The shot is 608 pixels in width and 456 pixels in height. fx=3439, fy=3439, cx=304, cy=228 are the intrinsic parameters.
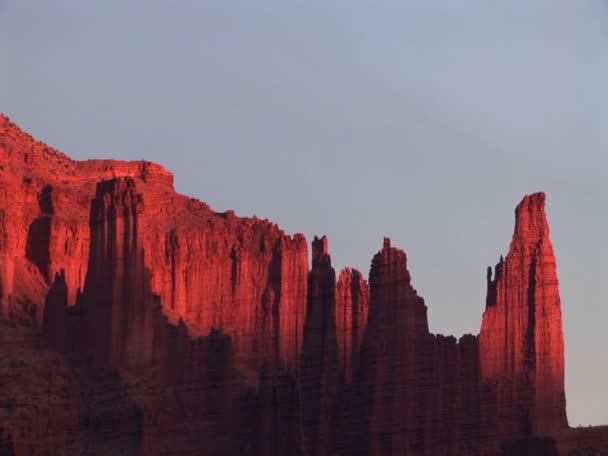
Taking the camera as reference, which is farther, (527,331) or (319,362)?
(527,331)

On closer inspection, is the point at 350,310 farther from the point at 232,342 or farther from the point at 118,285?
the point at 118,285

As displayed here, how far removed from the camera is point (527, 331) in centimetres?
17462

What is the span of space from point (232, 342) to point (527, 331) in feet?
49.2

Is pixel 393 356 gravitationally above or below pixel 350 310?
below

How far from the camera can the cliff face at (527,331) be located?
17062 centimetres

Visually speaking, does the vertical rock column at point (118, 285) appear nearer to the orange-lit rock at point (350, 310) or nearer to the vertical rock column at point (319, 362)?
the vertical rock column at point (319, 362)

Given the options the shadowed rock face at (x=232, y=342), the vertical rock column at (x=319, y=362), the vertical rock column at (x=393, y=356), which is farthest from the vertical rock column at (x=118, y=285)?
the vertical rock column at (x=393, y=356)

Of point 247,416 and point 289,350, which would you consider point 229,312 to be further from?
point 247,416

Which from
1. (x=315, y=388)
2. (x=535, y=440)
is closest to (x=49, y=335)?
(x=315, y=388)

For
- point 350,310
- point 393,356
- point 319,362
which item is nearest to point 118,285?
point 319,362

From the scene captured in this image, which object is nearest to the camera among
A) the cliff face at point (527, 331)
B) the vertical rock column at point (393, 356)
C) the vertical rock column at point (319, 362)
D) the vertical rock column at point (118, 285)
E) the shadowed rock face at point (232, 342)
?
the vertical rock column at point (393, 356)

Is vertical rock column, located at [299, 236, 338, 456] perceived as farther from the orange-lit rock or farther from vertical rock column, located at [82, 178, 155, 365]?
vertical rock column, located at [82, 178, 155, 365]

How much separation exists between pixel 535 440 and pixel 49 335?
24568 mm

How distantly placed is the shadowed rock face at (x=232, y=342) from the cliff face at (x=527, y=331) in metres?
0.10
